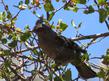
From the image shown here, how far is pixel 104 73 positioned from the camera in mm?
2393

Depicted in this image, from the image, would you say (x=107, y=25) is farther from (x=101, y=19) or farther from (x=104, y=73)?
(x=104, y=73)

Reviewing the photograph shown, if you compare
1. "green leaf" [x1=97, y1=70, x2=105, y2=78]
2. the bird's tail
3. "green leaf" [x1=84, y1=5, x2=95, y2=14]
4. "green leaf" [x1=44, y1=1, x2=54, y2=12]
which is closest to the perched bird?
the bird's tail

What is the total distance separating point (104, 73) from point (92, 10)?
1.62 feet

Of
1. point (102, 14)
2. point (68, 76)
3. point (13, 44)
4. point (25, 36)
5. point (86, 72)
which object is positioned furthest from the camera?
point (86, 72)

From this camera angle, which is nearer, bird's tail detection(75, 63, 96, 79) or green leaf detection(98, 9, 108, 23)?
green leaf detection(98, 9, 108, 23)

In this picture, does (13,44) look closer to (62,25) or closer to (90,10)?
(62,25)

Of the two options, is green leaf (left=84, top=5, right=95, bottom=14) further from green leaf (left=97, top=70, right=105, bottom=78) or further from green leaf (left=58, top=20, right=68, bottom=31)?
green leaf (left=97, top=70, right=105, bottom=78)

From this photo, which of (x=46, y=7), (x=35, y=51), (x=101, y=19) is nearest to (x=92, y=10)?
(x=101, y=19)

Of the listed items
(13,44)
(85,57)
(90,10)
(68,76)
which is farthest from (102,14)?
(13,44)

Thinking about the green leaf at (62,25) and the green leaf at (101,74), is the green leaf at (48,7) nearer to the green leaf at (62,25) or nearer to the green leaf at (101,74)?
the green leaf at (62,25)

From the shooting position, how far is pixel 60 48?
2.90m

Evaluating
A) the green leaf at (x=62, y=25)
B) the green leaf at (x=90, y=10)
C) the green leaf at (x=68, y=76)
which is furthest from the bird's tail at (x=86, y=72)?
the green leaf at (x=68, y=76)

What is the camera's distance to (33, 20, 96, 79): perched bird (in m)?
2.85

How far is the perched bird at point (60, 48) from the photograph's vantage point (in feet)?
9.35
